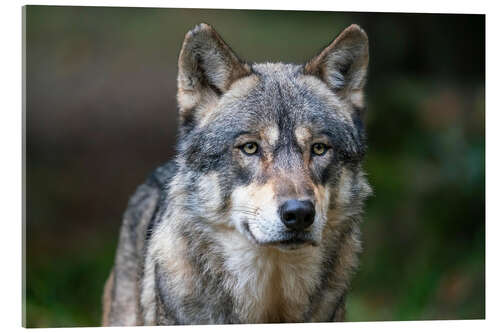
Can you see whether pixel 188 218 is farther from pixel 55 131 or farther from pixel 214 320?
pixel 55 131

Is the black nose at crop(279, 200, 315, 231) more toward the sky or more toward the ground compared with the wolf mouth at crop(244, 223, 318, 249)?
more toward the sky

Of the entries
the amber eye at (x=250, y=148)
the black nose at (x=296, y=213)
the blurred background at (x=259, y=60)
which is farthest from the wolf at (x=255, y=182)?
the blurred background at (x=259, y=60)

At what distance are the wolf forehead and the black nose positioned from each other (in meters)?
0.47

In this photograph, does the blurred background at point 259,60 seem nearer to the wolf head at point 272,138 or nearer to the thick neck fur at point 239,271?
the wolf head at point 272,138

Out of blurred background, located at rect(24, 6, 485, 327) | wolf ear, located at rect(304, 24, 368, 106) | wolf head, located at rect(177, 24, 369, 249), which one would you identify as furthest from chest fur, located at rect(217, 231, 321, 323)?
blurred background, located at rect(24, 6, 485, 327)

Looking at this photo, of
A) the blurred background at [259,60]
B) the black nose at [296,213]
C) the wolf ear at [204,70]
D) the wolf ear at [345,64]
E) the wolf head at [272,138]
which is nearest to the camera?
the black nose at [296,213]

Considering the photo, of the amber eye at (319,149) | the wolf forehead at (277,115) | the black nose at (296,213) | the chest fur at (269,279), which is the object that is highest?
the wolf forehead at (277,115)

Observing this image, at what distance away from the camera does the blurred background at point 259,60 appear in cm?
622

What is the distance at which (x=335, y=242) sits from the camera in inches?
191

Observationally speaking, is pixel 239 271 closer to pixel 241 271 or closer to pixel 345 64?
pixel 241 271

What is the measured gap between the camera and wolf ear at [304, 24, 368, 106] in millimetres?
4906

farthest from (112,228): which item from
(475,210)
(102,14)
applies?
(475,210)

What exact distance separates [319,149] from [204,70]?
34.8 inches

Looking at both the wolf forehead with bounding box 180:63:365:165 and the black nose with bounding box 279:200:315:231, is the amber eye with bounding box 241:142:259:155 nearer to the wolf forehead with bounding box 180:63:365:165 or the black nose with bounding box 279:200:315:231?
the wolf forehead with bounding box 180:63:365:165
